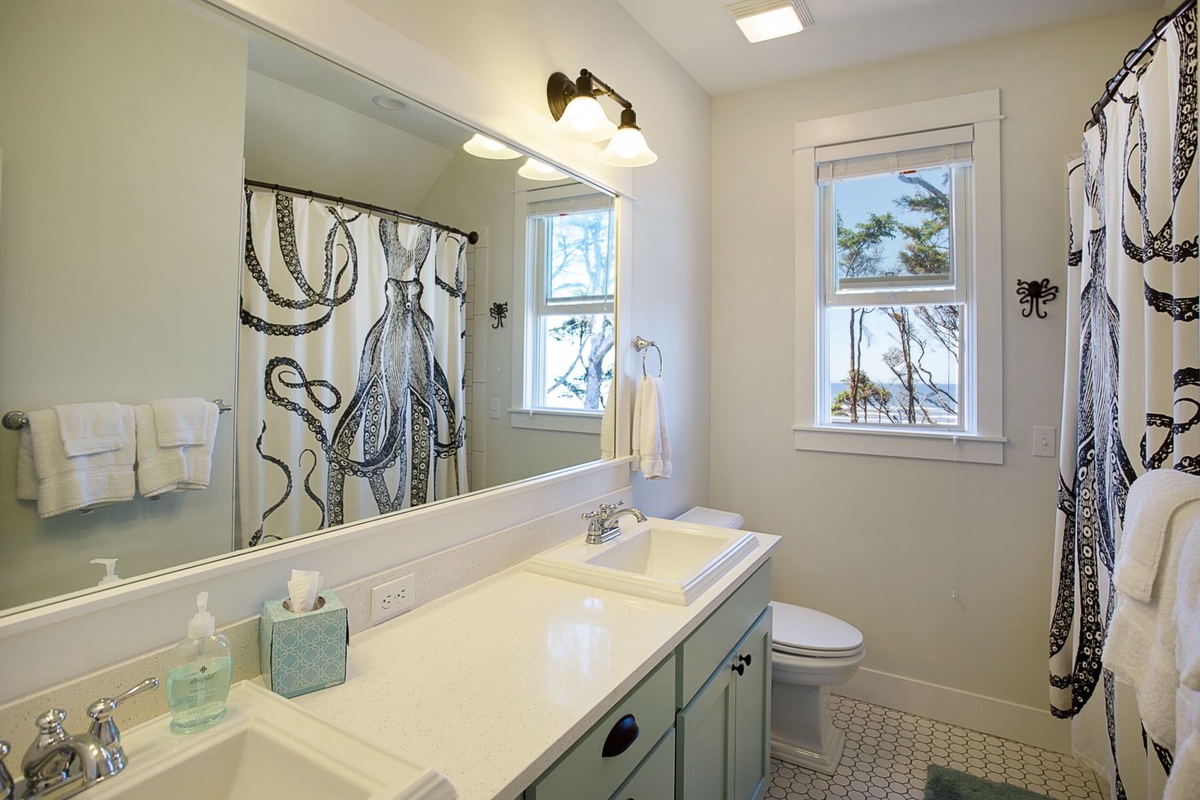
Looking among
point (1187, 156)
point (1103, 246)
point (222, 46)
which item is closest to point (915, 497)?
point (1103, 246)

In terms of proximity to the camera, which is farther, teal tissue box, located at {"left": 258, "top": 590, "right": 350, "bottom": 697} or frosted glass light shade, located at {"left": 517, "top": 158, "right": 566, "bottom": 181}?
frosted glass light shade, located at {"left": 517, "top": 158, "right": 566, "bottom": 181}

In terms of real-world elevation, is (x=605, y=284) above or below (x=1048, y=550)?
above

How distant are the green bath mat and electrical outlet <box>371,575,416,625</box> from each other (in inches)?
71.7

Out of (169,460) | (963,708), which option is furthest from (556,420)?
(963,708)

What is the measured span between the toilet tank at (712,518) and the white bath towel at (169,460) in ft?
5.99

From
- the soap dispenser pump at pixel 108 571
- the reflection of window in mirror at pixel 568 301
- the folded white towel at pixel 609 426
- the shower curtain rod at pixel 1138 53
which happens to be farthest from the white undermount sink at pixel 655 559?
the shower curtain rod at pixel 1138 53

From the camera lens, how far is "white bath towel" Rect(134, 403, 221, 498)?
928 mm

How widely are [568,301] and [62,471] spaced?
1.32 meters

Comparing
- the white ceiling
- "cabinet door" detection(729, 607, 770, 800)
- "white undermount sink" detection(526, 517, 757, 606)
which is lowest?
"cabinet door" detection(729, 607, 770, 800)

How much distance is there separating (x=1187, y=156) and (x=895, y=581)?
1.77 meters

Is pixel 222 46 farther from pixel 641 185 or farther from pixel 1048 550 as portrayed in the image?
pixel 1048 550

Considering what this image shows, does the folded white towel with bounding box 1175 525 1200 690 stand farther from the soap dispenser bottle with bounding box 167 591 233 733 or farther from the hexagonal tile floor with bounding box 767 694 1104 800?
the soap dispenser bottle with bounding box 167 591 233 733

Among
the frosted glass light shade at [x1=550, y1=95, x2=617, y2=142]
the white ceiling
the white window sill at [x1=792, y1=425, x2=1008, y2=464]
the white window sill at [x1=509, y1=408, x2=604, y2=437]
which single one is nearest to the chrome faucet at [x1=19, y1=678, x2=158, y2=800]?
the white window sill at [x1=509, y1=408, x2=604, y2=437]

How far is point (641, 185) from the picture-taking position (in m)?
2.24
